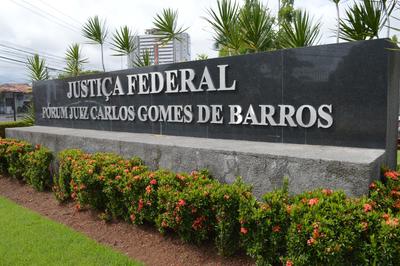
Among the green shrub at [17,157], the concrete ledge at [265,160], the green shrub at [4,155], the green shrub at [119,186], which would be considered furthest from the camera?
the green shrub at [4,155]

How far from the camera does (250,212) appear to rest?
122 inches

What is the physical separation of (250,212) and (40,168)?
4.71m

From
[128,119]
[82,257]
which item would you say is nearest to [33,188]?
[128,119]

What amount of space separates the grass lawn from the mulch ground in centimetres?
17

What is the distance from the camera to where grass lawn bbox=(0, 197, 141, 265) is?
3.72 m

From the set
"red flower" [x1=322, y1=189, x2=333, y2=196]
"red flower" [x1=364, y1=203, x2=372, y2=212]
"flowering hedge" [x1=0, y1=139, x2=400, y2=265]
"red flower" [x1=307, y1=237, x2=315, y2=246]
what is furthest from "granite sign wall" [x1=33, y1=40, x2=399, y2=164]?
"red flower" [x1=307, y1=237, x2=315, y2=246]

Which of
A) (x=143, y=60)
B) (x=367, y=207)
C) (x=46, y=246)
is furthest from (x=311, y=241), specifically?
(x=143, y=60)

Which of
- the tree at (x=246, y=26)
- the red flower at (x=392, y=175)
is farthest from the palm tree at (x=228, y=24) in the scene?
the red flower at (x=392, y=175)

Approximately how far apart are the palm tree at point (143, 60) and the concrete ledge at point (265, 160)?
2937 millimetres

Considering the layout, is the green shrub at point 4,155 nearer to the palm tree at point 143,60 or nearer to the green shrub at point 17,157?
the green shrub at point 17,157

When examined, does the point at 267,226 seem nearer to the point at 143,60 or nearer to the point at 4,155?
the point at 143,60

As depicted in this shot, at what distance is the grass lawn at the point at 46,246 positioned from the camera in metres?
3.72

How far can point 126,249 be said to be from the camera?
13.3ft

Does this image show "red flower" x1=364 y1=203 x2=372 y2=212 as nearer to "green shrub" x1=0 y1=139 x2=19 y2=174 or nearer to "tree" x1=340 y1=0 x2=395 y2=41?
"tree" x1=340 y1=0 x2=395 y2=41
